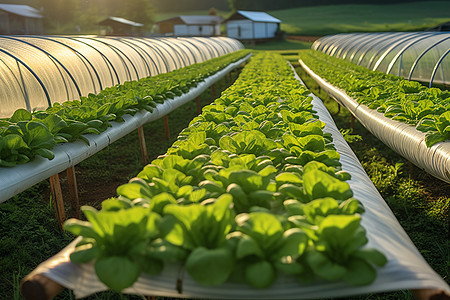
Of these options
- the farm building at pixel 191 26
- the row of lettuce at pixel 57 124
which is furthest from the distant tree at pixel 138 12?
the row of lettuce at pixel 57 124

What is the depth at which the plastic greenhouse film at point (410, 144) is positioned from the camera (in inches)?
124

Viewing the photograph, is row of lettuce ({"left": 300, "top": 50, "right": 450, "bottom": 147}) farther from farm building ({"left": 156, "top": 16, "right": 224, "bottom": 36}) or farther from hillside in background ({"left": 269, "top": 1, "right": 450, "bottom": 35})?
hillside in background ({"left": 269, "top": 1, "right": 450, "bottom": 35})

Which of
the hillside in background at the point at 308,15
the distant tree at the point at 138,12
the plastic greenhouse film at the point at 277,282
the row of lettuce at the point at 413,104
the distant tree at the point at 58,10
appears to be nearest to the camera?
the plastic greenhouse film at the point at 277,282

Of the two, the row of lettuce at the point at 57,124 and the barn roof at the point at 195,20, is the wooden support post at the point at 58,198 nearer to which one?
the row of lettuce at the point at 57,124

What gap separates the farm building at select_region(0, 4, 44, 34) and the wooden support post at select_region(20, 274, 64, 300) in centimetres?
4108

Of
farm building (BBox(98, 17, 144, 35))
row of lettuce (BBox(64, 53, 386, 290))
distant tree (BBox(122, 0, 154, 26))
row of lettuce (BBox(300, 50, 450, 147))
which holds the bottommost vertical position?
row of lettuce (BBox(300, 50, 450, 147))

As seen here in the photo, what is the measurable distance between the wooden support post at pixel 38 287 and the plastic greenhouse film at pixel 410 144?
2.71 metres

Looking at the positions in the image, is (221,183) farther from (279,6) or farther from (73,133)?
(279,6)

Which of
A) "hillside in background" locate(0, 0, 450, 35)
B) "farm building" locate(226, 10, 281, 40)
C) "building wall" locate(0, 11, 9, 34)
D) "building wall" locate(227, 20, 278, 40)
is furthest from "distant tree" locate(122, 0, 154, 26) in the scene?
"building wall" locate(0, 11, 9, 34)

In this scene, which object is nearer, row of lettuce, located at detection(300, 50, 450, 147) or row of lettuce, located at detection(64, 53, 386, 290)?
row of lettuce, located at detection(64, 53, 386, 290)

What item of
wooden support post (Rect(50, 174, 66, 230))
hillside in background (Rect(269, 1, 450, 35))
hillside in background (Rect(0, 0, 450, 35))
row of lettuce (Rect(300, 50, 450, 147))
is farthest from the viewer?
hillside in background (Rect(0, 0, 450, 35))

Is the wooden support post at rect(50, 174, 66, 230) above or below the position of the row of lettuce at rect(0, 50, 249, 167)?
below

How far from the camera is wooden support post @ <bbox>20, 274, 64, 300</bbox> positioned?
146 centimetres

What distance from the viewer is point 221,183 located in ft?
6.35
